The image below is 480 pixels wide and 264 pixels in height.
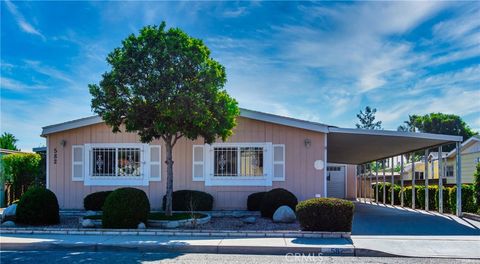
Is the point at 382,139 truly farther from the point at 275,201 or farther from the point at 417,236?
the point at 417,236

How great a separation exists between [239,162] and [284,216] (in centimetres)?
289

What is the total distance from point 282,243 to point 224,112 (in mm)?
4215

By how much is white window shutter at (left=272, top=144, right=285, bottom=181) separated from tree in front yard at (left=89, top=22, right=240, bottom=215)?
2741 mm

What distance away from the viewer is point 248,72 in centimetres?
1406

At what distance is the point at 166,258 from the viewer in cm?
758

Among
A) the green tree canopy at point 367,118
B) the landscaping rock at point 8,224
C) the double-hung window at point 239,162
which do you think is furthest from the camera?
the green tree canopy at point 367,118

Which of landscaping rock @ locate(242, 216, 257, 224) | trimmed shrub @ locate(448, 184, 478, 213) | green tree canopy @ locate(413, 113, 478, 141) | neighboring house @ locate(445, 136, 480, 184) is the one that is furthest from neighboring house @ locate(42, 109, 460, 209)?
green tree canopy @ locate(413, 113, 478, 141)

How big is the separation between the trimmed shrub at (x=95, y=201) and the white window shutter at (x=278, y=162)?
5094 mm

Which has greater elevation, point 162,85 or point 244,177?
point 162,85

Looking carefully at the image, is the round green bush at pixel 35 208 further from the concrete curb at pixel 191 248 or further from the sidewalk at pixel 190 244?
the concrete curb at pixel 191 248

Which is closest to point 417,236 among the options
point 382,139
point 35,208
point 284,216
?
point 284,216

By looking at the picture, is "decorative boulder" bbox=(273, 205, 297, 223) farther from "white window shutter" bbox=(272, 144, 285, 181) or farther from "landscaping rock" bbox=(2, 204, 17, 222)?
"landscaping rock" bbox=(2, 204, 17, 222)

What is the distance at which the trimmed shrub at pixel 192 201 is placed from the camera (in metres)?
13.1

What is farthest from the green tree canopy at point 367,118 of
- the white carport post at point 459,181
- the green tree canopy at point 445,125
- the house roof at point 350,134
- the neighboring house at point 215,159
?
the white carport post at point 459,181
